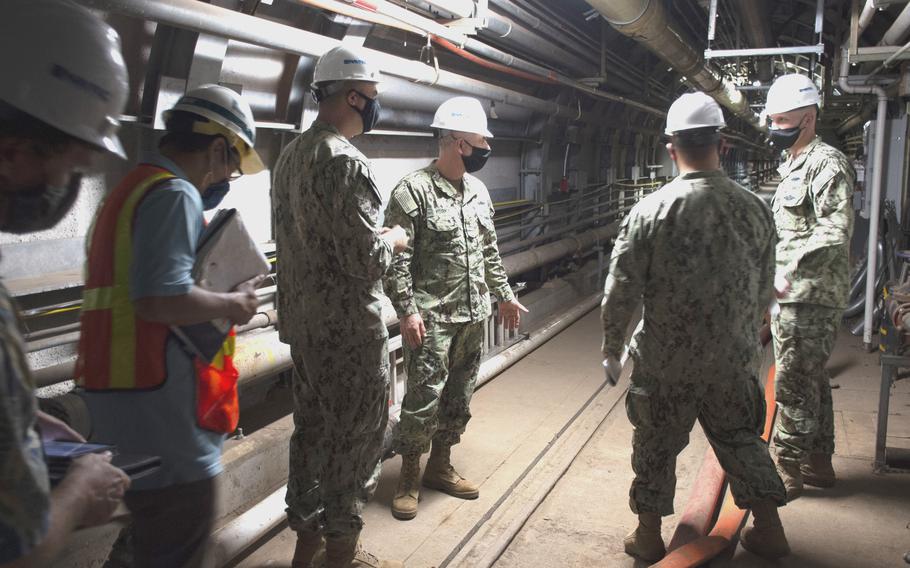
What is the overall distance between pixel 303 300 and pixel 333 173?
17.3 inches

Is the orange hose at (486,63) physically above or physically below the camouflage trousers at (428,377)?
above

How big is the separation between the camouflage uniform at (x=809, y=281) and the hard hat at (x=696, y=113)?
910mm

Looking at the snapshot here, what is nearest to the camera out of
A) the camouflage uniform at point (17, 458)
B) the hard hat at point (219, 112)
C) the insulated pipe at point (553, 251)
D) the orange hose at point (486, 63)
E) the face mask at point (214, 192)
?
the camouflage uniform at point (17, 458)

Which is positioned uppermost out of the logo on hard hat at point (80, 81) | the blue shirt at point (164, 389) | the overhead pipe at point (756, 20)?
the overhead pipe at point (756, 20)

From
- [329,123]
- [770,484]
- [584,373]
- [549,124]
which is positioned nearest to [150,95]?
[329,123]

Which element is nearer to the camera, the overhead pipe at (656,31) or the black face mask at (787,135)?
the black face mask at (787,135)

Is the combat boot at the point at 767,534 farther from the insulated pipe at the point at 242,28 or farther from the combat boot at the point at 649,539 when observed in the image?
the insulated pipe at the point at 242,28

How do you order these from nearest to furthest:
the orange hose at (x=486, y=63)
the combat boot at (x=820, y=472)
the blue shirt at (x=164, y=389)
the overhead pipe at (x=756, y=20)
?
the blue shirt at (x=164, y=389) < the combat boot at (x=820, y=472) < the orange hose at (x=486, y=63) < the overhead pipe at (x=756, y=20)

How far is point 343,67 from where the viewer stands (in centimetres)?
225

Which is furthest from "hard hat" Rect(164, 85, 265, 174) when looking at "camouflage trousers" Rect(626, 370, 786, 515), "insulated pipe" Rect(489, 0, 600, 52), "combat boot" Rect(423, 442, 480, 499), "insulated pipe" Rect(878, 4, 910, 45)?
"insulated pipe" Rect(878, 4, 910, 45)

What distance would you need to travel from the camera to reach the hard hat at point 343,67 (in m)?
2.25

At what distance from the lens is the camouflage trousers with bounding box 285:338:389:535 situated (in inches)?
88.8

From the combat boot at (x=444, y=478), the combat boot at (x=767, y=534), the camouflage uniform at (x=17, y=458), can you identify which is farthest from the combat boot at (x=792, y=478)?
the camouflage uniform at (x=17, y=458)

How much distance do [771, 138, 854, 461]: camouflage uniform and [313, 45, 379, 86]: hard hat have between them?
6.55 ft
